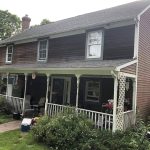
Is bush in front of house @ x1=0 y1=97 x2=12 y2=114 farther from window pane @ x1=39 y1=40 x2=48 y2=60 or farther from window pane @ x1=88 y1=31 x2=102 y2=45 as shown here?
window pane @ x1=88 y1=31 x2=102 y2=45

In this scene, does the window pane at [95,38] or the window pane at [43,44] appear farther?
the window pane at [43,44]

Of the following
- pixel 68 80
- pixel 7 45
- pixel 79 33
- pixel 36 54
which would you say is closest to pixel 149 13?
pixel 79 33

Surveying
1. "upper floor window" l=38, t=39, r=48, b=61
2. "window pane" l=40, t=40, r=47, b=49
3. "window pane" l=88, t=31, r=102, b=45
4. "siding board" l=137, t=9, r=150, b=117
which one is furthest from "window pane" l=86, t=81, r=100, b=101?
"window pane" l=40, t=40, r=47, b=49

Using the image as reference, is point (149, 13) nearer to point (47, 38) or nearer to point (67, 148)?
point (47, 38)

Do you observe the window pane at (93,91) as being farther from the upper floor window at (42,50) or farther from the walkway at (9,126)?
the walkway at (9,126)

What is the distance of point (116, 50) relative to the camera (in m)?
13.9

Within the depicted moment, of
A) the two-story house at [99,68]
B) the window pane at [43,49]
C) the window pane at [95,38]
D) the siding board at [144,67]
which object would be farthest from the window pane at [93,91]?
the window pane at [43,49]

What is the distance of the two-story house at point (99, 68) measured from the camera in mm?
11930

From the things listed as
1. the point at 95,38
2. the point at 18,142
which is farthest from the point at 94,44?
the point at 18,142

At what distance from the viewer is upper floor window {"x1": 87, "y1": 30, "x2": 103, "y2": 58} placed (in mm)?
14812

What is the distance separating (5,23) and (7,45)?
2806cm

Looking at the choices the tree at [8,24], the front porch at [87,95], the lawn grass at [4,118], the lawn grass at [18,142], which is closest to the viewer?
the lawn grass at [18,142]

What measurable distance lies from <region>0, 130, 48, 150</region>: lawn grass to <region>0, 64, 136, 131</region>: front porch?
248 centimetres

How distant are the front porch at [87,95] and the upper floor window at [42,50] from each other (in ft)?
5.64
